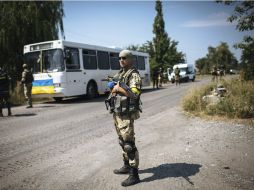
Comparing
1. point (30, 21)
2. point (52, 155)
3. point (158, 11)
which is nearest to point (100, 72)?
point (30, 21)

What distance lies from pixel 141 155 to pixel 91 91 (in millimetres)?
11414

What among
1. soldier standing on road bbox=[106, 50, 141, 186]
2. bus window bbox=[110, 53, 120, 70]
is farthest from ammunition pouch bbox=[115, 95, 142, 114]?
bus window bbox=[110, 53, 120, 70]

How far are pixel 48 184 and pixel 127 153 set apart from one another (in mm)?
1253

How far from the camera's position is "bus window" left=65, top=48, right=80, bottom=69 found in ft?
46.6

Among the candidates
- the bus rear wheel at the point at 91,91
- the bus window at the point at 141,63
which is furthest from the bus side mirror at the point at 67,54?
the bus window at the point at 141,63

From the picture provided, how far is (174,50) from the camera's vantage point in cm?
4584

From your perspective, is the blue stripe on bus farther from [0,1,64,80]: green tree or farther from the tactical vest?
the tactical vest

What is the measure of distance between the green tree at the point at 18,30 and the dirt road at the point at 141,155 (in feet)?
44.6

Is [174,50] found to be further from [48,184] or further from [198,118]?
[48,184]

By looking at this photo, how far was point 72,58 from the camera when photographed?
48.4ft

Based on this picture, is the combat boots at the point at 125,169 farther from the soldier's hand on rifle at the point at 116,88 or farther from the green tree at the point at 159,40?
the green tree at the point at 159,40

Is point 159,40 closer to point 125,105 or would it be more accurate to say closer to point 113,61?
point 113,61

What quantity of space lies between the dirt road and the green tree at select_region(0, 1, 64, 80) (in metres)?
13.6

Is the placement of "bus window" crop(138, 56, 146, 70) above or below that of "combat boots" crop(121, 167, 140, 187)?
above
